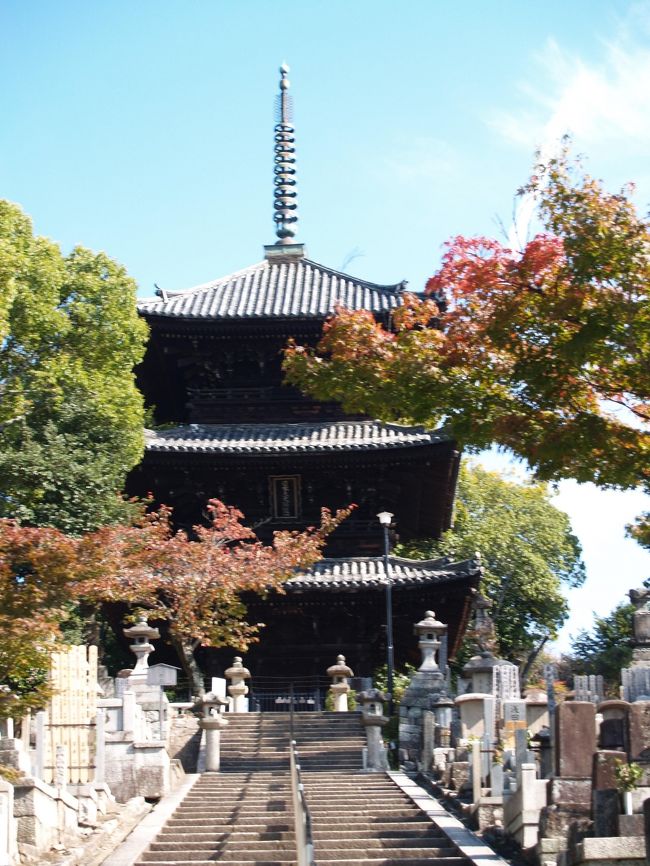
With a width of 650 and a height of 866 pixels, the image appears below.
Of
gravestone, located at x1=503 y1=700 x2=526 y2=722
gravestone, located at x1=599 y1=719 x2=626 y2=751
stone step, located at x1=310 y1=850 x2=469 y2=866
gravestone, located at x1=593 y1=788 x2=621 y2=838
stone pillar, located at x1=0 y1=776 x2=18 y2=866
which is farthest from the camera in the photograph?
gravestone, located at x1=503 y1=700 x2=526 y2=722

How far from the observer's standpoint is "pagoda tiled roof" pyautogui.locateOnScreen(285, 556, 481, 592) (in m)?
30.5

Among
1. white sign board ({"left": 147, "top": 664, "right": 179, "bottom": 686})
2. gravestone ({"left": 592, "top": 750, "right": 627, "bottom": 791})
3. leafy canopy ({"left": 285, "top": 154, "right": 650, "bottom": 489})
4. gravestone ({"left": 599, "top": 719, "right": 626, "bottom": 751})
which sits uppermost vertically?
leafy canopy ({"left": 285, "top": 154, "right": 650, "bottom": 489})

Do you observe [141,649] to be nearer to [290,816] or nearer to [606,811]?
[290,816]

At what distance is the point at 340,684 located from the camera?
2855 centimetres

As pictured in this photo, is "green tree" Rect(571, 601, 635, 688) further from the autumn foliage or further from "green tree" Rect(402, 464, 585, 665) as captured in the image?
the autumn foliage

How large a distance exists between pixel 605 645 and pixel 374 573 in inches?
878

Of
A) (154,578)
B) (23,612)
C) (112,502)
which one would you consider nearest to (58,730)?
(23,612)

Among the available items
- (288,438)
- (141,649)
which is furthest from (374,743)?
(288,438)

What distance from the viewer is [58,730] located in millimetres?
19984

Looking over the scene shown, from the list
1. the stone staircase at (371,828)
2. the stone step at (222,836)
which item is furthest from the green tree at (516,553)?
the stone step at (222,836)

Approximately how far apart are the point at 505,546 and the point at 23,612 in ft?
108

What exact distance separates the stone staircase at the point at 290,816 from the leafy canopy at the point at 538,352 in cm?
513

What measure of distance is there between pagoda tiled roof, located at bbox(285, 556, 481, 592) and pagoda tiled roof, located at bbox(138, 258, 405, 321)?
637cm

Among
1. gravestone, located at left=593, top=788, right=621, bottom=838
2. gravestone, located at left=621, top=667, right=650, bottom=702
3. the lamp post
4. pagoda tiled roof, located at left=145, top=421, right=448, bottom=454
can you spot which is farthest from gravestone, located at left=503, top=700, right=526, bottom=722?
pagoda tiled roof, located at left=145, top=421, right=448, bottom=454
